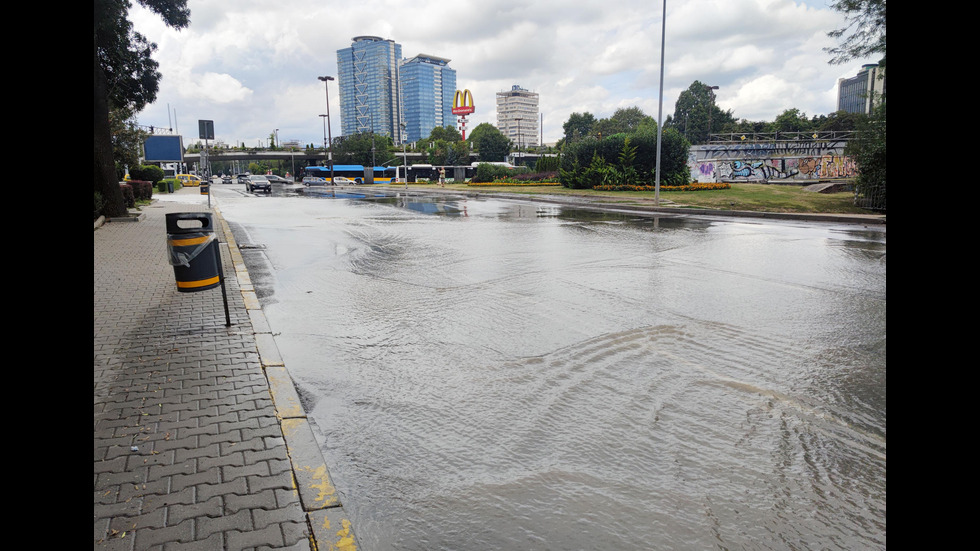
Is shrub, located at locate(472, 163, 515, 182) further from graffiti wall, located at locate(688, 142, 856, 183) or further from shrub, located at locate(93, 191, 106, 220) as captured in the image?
shrub, located at locate(93, 191, 106, 220)

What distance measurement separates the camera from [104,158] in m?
20.3

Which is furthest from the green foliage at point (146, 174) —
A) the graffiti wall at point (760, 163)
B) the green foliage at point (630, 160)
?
the graffiti wall at point (760, 163)

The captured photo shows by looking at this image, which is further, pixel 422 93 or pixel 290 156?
pixel 422 93

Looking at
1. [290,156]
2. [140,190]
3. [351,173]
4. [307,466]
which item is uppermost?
[290,156]

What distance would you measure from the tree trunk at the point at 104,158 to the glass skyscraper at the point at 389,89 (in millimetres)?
148593

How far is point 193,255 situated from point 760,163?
1966 inches

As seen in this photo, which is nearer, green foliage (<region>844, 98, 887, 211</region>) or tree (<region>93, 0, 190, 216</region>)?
tree (<region>93, 0, 190, 216</region>)

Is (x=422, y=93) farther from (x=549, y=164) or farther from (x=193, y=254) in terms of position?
(x=193, y=254)

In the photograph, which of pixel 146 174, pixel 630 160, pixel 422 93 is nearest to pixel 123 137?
pixel 146 174

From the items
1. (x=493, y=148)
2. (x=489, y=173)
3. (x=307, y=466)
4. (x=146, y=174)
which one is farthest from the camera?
(x=493, y=148)

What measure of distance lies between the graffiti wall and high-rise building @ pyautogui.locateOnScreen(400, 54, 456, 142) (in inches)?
5401

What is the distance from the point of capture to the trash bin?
23.5 ft

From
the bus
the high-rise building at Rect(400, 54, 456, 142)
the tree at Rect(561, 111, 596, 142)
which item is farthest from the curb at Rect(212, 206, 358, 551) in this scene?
the high-rise building at Rect(400, 54, 456, 142)
